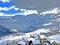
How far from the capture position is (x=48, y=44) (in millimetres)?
70062

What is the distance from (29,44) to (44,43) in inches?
239

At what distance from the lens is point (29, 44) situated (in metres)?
66.7

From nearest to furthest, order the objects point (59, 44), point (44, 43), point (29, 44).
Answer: point (29, 44), point (44, 43), point (59, 44)

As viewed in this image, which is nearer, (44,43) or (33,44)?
(33,44)

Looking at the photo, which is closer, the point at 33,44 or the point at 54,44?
the point at 33,44

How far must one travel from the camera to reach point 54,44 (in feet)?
241

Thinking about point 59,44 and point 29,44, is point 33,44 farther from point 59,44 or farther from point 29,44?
point 59,44

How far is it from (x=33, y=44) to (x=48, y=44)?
5.30 m

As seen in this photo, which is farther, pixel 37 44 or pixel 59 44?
pixel 59 44

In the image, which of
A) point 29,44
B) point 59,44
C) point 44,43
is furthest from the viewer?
point 59,44

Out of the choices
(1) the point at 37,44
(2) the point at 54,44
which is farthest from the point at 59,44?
(1) the point at 37,44

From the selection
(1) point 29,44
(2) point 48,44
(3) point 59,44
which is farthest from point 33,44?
(3) point 59,44

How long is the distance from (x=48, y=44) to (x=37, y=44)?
3323mm

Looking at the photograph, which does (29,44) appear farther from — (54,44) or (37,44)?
(54,44)
